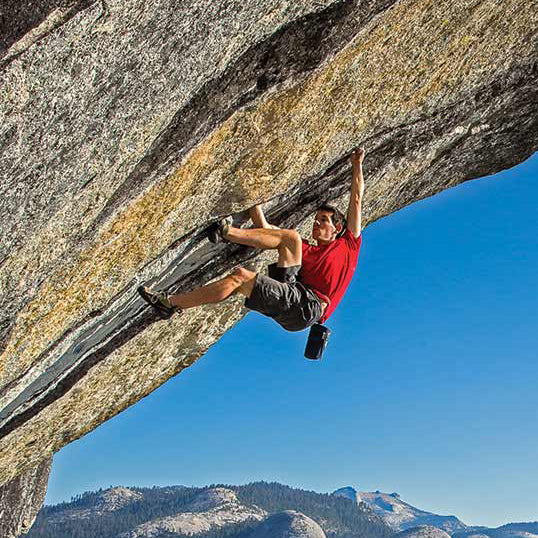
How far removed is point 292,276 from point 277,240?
761 mm

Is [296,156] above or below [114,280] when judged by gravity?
above

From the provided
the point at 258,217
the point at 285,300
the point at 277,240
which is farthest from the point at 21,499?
the point at 285,300

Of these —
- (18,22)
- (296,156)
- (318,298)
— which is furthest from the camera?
(296,156)

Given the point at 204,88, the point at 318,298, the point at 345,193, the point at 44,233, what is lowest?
the point at 44,233

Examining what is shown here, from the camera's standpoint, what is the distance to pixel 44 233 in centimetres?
955

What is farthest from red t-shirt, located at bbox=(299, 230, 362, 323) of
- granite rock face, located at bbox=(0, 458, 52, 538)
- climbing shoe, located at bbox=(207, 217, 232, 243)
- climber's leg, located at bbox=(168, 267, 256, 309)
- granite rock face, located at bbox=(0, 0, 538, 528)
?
granite rock face, located at bbox=(0, 458, 52, 538)

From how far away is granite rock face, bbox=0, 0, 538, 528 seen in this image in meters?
8.05

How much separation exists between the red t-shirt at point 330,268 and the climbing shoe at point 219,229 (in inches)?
52.3

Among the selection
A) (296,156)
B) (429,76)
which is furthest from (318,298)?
(429,76)

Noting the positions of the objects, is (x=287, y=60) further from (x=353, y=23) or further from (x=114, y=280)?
(x=114, y=280)

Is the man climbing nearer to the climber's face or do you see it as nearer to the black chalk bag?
the climber's face

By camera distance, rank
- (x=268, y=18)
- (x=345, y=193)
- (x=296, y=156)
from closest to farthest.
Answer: (x=268, y=18) < (x=296, y=156) < (x=345, y=193)

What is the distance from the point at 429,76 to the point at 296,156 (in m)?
2.50

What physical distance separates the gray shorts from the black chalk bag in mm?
477
